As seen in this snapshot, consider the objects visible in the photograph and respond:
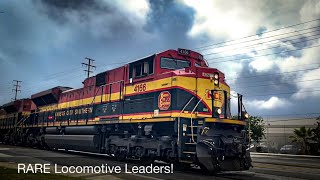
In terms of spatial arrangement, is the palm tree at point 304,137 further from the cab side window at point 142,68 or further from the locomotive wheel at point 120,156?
the cab side window at point 142,68

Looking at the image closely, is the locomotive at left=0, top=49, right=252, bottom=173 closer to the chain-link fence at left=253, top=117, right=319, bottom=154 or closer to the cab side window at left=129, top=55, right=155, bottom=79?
the cab side window at left=129, top=55, right=155, bottom=79

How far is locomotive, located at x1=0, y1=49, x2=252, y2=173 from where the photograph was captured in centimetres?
1018

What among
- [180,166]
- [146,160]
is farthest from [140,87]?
[180,166]

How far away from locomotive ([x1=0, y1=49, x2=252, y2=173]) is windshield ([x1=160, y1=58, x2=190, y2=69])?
0.04 metres

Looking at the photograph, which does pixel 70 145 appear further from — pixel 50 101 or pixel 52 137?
pixel 50 101

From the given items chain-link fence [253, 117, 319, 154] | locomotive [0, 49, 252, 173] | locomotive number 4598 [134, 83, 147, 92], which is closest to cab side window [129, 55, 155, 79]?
locomotive [0, 49, 252, 173]

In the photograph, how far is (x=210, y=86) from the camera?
11.5m

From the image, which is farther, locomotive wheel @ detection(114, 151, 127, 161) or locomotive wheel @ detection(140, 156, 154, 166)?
locomotive wheel @ detection(114, 151, 127, 161)

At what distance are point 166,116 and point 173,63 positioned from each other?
2.52 metres

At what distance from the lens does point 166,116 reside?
1120cm

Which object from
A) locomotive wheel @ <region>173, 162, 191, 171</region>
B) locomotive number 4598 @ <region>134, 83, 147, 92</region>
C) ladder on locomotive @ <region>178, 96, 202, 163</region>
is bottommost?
locomotive wheel @ <region>173, 162, 191, 171</region>

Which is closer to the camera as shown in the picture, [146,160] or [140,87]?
[146,160]

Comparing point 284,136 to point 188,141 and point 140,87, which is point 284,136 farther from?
point 188,141

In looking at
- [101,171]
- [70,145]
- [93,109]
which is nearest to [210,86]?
[101,171]
